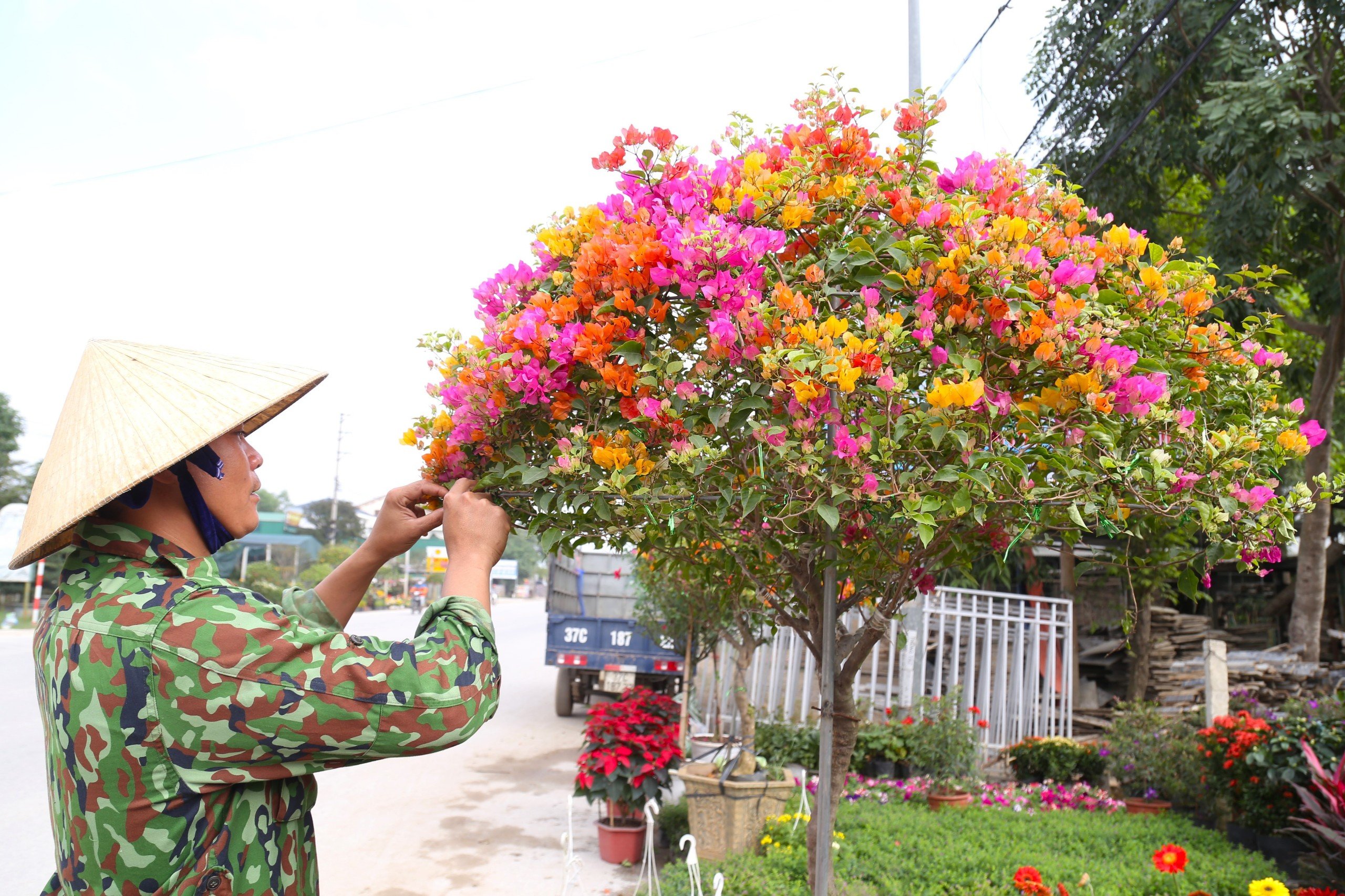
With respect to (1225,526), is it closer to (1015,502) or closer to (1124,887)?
(1015,502)

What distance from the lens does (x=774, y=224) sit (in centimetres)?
179

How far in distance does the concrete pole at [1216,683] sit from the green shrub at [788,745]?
2.88 m

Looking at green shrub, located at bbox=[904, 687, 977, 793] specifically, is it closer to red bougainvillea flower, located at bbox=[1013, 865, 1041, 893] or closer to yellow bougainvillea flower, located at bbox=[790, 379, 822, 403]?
red bougainvillea flower, located at bbox=[1013, 865, 1041, 893]

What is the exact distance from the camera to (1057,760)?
735 centimetres

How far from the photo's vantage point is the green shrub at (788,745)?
697 centimetres

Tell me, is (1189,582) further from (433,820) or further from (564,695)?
(564,695)

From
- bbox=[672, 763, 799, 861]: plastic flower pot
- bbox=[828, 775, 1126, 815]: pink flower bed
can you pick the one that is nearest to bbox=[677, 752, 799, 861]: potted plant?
bbox=[672, 763, 799, 861]: plastic flower pot

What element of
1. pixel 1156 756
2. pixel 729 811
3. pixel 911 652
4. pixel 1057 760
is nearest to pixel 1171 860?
pixel 729 811

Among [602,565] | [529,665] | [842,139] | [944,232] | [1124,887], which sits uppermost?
[842,139]

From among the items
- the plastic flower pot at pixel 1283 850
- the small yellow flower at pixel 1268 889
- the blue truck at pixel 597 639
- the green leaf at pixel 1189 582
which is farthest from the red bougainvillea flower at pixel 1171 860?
the blue truck at pixel 597 639

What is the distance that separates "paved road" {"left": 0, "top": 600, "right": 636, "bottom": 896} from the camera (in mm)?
5121

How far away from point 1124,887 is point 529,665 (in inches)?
587

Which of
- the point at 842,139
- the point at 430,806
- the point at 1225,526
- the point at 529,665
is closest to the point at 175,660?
the point at 842,139

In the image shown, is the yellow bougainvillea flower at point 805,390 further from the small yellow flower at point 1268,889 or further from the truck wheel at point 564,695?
the truck wheel at point 564,695
